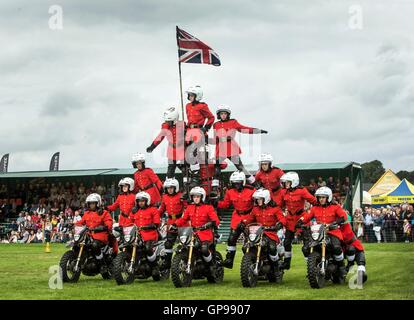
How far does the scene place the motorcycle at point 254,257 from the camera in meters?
16.2

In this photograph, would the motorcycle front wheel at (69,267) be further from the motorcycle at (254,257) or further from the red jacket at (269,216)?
the red jacket at (269,216)

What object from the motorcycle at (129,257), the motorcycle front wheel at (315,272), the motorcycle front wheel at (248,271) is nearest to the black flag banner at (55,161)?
the motorcycle at (129,257)

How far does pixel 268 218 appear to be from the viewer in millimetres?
17312

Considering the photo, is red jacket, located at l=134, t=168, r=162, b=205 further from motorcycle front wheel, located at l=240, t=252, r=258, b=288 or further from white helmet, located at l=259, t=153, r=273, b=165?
motorcycle front wheel, located at l=240, t=252, r=258, b=288

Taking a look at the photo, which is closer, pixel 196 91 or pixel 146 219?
pixel 146 219

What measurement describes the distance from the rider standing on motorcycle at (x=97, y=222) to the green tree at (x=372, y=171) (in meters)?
103

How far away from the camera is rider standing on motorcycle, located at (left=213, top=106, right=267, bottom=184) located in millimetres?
19859

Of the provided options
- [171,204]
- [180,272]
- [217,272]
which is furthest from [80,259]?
[217,272]

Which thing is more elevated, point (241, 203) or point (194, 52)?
point (194, 52)

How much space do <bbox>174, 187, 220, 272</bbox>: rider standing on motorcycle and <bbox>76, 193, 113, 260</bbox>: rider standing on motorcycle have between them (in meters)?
2.06

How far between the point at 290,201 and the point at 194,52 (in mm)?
6150

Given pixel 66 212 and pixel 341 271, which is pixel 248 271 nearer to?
pixel 341 271

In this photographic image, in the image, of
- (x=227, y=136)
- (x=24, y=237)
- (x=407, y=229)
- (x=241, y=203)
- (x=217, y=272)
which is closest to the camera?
(x=241, y=203)

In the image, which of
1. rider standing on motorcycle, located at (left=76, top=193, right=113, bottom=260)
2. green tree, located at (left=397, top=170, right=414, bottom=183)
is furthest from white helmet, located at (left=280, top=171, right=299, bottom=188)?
green tree, located at (left=397, top=170, right=414, bottom=183)
